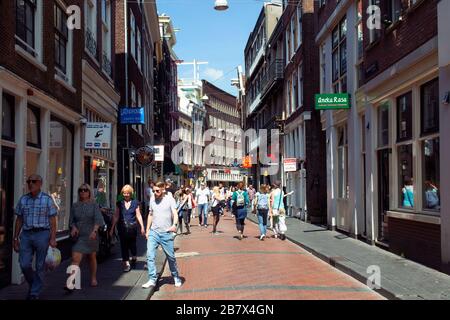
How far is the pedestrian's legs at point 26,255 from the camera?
25.6 feet

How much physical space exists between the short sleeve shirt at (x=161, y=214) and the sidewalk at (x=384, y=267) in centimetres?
348

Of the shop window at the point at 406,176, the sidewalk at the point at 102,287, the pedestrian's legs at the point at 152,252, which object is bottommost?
the sidewalk at the point at 102,287

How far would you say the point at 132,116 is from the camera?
20.7 m

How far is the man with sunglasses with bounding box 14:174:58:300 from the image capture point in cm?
791

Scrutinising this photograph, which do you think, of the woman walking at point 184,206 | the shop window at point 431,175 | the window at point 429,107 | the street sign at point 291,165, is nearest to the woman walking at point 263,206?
the woman walking at point 184,206

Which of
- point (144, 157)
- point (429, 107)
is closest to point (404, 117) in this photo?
point (429, 107)

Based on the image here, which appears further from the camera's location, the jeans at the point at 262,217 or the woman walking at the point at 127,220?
the jeans at the point at 262,217

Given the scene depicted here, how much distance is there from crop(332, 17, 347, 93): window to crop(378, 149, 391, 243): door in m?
4.67

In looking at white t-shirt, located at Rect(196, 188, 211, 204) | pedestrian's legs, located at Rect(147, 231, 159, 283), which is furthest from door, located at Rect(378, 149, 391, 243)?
white t-shirt, located at Rect(196, 188, 211, 204)

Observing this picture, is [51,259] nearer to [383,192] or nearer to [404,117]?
[404,117]

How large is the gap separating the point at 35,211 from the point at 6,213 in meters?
1.70

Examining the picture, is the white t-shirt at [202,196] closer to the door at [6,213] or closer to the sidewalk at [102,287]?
the sidewalk at [102,287]

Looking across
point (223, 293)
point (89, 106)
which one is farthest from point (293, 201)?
point (223, 293)
